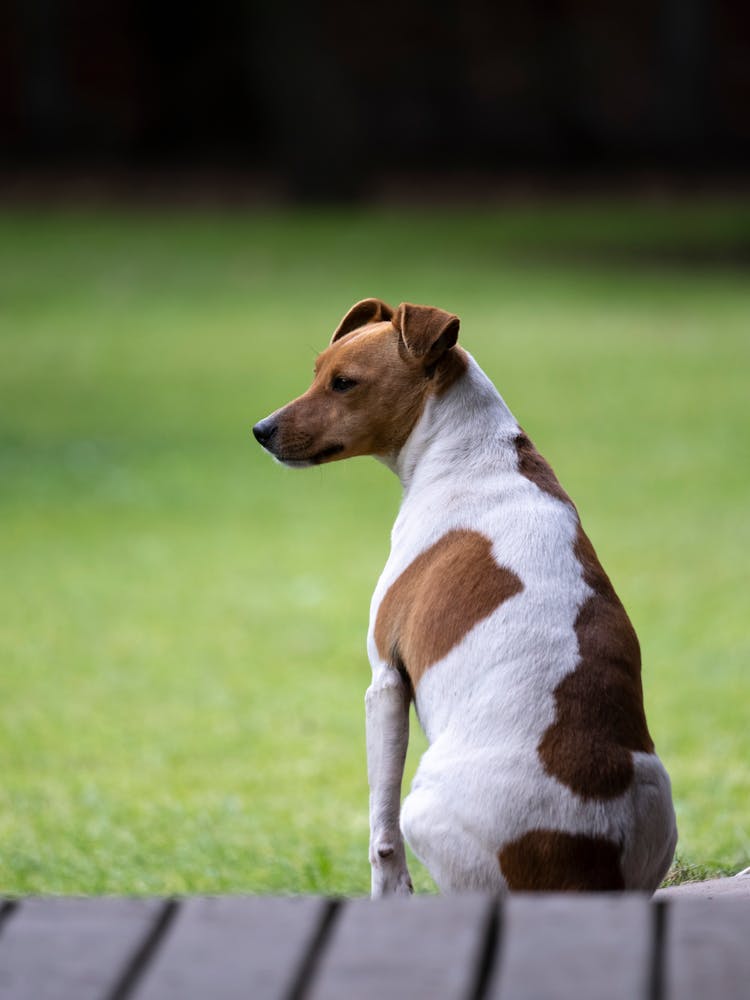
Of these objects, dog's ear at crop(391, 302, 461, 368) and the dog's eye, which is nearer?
dog's ear at crop(391, 302, 461, 368)

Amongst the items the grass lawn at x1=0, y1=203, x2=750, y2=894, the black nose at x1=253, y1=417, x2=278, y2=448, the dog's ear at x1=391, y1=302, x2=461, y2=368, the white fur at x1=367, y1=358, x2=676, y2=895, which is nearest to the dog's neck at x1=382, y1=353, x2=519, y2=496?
the white fur at x1=367, y1=358, x2=676, y2=895

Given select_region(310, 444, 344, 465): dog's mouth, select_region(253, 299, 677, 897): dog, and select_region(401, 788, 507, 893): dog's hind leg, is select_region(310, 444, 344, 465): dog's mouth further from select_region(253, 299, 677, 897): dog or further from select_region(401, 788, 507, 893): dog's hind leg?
select_region(401, 788, 507, 893): dog's hind leg

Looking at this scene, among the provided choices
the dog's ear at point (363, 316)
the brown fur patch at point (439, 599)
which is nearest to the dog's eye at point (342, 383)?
the dog's ear at point (363, 316)

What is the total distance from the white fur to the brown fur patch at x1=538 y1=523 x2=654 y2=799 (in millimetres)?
19

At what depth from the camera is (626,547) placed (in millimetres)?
10672

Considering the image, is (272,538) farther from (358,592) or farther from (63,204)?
(63,204)

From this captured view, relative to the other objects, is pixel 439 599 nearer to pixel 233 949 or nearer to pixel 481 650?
pixel 481 650

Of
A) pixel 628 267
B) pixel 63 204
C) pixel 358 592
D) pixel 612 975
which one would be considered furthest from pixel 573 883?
pixel 63 204

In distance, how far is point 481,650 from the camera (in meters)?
3.13

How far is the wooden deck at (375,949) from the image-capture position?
75.9 inches

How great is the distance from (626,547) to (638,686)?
298 inches

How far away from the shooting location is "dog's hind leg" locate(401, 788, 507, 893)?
299 cm

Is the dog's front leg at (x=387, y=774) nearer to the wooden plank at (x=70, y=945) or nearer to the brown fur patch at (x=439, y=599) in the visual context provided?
the brown fur patch at (x=439, y=599)

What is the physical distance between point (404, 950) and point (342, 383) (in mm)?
1858
